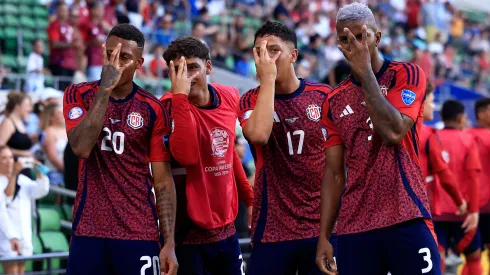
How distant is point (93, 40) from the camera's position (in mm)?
14875

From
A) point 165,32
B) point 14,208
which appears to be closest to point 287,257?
point 14,208

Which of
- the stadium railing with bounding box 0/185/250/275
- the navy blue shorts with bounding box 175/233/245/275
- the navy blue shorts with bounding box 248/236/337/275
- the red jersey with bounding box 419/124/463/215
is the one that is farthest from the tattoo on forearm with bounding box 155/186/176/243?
the red jersey with bounding box 419/124/463/215

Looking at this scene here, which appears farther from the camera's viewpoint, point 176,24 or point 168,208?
point 176,24

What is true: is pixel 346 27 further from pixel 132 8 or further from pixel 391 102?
pixel 132 8

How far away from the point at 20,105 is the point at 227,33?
10.2 metres

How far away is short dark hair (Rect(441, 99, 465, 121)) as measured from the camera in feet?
34.7

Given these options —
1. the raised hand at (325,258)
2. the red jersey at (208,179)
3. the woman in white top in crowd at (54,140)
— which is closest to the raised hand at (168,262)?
the red jersey at (208,179)

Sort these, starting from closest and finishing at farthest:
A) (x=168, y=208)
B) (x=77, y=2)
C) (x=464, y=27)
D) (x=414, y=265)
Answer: (x=414, y=265) → (x=168, y=208) → (x=77, y=2) → (x=464, y=27)

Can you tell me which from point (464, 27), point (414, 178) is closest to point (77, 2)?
point (414, 178)

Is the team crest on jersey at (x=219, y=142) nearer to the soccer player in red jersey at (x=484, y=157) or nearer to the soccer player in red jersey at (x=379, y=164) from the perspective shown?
the soccer player in red jersey at (x=379, y=164)

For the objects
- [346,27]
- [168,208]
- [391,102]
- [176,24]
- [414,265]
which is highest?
[176,24]

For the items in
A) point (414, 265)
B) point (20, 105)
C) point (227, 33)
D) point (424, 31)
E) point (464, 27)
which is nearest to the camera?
point (414, 265)

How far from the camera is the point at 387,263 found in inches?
195

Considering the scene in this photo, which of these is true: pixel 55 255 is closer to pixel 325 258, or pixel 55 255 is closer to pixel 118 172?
pixel 118 172
